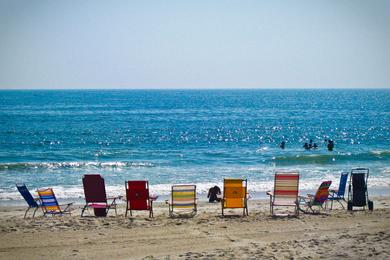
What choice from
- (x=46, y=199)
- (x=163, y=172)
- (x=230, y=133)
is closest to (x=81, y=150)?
(x=163, y=172)

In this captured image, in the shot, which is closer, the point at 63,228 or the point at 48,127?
the point at 63,228

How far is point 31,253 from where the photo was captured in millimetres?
8617

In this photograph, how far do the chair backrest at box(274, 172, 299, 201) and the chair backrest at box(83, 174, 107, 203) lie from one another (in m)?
4.30

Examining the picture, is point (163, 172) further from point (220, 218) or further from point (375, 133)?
point (375, 133)

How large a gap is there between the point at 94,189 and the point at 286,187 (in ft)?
15.8

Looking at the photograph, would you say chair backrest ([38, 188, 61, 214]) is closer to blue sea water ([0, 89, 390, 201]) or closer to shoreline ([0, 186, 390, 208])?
shoreline ([0, 186, 390, 208])

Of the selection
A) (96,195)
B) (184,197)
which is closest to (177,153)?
(96,195)

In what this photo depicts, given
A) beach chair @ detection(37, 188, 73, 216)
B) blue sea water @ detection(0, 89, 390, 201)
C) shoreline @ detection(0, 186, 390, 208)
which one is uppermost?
beach chair @ detection(37, 188, 73, 216)

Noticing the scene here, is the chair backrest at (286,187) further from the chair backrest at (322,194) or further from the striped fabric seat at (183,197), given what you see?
the striped fabric seat at (183,197)

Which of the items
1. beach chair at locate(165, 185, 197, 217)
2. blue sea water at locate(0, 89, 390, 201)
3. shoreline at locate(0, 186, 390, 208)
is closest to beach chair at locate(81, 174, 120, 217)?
beach chair at locate(165, 185, 197, 217)

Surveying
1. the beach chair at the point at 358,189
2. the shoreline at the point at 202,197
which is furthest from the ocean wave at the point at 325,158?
the beach chair at the point at 358,189

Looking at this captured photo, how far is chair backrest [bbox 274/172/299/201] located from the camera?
11.8 meters

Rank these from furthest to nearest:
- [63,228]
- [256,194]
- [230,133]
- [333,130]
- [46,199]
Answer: [333,130]
[230,133]
[256,194]
[46,199]
[63,228]

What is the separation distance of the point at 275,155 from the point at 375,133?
71.0 feet
